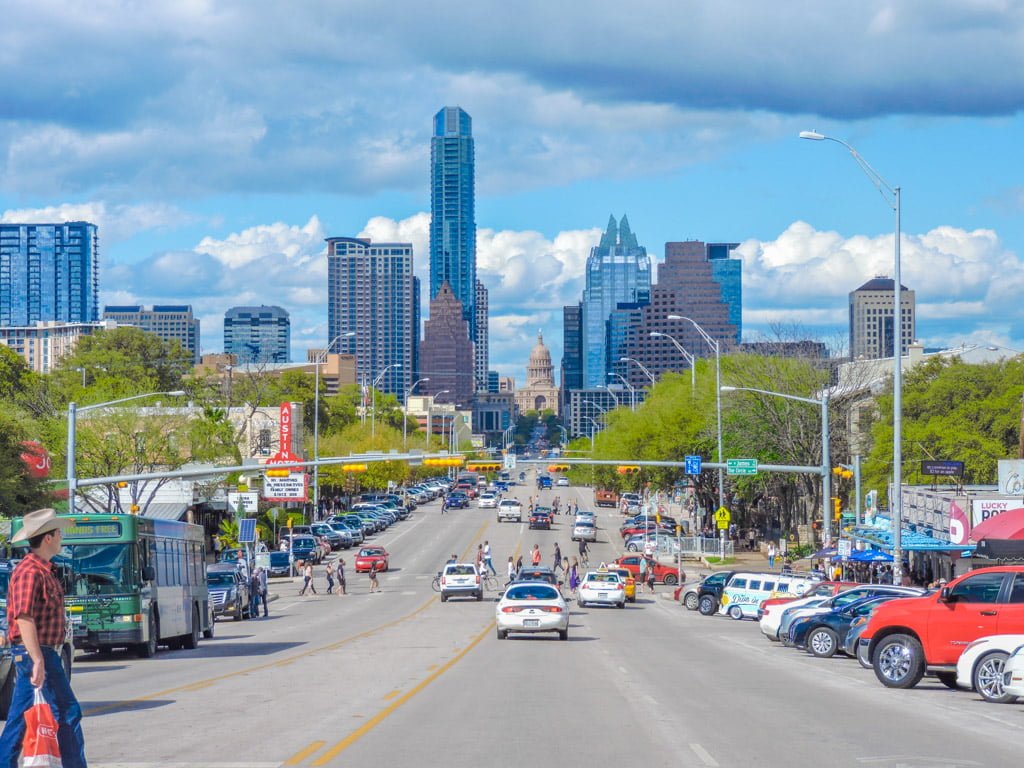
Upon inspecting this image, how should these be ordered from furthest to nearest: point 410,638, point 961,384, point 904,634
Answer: point 961,384 < point 410,638 < point 904,634

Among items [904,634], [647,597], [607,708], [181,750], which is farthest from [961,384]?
[181,750]

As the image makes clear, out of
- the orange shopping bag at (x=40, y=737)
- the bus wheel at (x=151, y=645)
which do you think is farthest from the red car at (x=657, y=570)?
the orange shopping bag at (x=40, y=737)

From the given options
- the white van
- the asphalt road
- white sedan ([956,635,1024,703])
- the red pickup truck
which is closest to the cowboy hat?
the asphalt road

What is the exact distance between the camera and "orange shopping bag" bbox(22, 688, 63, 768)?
9.31m

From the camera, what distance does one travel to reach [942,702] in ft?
60.4

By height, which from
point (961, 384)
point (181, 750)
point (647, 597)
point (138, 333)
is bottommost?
point (647, 597)

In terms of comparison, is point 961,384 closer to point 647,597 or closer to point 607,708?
point 647,597

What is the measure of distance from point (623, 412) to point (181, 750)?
89537 mm

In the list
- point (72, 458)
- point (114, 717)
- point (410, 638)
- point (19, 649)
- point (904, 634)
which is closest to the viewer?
point (19, 649)

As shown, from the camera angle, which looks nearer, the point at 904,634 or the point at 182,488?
the point at 904,634

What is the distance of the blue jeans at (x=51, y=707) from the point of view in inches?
373

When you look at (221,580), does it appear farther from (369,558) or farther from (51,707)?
(51,707)

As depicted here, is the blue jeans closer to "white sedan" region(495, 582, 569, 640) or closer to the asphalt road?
the asphalt road

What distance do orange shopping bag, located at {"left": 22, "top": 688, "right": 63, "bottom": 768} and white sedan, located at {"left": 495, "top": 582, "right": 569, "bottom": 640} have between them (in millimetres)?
22977
